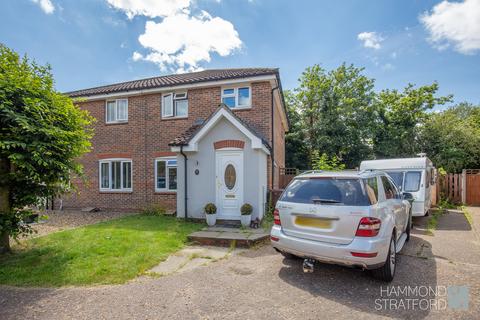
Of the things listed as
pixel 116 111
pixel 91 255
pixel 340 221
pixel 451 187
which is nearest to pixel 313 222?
pixel 340 221

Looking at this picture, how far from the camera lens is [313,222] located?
4.13 meters

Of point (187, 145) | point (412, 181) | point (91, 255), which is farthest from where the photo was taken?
point (412, 181)

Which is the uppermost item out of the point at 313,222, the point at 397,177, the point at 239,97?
the point at 239,97

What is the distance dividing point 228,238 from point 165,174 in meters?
5.81

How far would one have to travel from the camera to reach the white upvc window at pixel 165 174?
37.0ft

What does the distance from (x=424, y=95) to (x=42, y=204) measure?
2564 centimetres

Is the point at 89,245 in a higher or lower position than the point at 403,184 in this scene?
lower

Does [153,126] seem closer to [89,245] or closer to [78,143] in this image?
[78,143]

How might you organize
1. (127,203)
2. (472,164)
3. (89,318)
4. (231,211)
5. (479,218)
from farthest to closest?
(472,164) → (127,203) → (479,218) → (231,211) → (89,318)

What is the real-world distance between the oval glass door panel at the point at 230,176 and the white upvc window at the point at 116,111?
20.9 ft

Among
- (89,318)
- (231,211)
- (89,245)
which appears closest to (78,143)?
(89,245)

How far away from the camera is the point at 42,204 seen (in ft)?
19.8

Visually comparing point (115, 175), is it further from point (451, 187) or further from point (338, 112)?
point (451, 187)

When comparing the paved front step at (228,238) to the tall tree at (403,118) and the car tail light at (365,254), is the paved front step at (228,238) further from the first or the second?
the tall tree at (403,118)
